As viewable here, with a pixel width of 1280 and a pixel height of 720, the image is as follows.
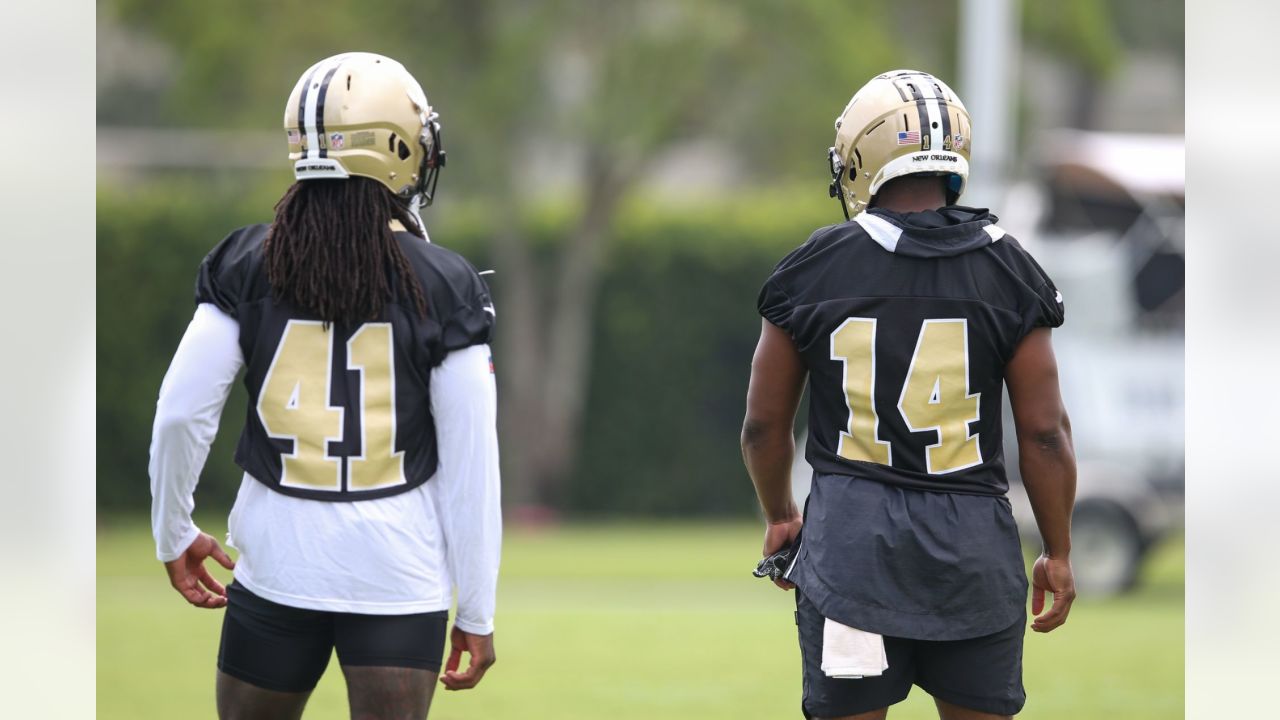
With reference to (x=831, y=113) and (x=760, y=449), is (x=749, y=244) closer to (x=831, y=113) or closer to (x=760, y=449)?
(x=831, y=113)

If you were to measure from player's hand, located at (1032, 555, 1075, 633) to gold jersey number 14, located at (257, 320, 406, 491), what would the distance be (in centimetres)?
157

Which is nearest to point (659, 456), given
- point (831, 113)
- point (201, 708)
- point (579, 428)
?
point (579, 428)

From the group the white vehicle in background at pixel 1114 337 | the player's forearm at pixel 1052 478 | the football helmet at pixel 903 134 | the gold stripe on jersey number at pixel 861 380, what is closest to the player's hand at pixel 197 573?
the gold stripe on jersey number at pixel 861 380

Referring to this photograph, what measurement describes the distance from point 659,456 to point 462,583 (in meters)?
Result: 16.3

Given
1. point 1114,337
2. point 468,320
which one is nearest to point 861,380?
point 468,320

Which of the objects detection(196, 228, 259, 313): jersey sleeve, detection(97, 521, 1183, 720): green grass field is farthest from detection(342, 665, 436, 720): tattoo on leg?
detection(97, 521, 1183, 720): green grass field

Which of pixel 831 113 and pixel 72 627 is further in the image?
pixel 831 113

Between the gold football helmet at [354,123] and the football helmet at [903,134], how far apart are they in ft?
3.44

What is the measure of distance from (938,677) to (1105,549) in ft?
32.3

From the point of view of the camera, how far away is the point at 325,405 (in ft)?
11.7

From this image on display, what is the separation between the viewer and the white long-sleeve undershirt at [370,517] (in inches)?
139

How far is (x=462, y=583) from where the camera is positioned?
3.67m

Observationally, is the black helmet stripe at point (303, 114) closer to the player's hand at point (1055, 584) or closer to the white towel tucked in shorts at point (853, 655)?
the white towel tucked in shorts at point (853, 655)

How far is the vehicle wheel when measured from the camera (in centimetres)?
1275
